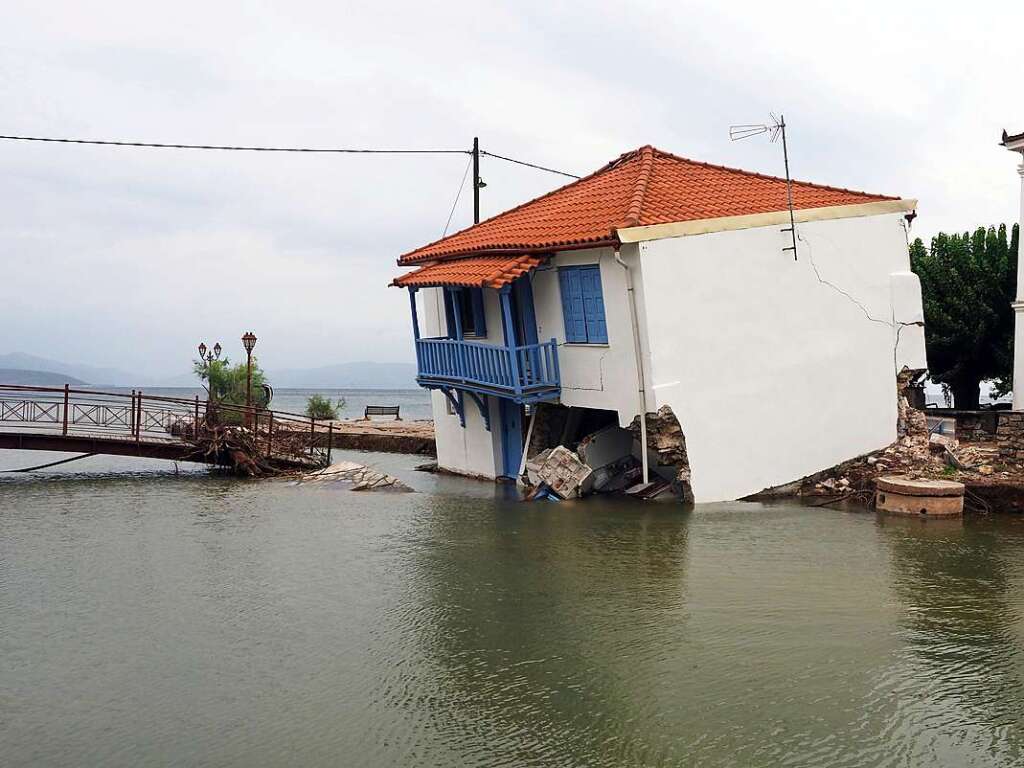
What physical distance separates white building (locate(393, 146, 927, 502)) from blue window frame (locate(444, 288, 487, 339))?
2.22 feet

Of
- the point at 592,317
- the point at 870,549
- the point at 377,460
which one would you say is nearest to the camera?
the point at 870,549

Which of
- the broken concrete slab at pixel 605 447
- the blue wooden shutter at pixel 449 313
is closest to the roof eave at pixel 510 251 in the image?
the blue wooden shutter at pixel 449 313

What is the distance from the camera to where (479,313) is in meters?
20.6

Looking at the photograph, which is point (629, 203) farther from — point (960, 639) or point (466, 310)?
point (960, 639)

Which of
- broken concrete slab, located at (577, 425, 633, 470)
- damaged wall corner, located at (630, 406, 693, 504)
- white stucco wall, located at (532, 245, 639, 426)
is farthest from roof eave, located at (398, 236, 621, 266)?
broken concrete slab, located at (577, 425, 633, 470)

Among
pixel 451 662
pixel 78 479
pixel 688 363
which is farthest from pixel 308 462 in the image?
pixel 451 662

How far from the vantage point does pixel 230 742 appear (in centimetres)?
741

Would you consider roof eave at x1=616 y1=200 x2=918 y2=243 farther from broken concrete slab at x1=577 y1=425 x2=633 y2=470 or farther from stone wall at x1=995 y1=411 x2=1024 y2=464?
broken concrete slab at x1=577 y1=425 x2=633 y2=470

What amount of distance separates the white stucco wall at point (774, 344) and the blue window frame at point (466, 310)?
17.2 feet

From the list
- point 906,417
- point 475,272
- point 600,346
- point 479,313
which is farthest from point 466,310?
point 906,417

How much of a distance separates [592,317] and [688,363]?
204cm

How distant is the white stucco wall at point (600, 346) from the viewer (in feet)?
54.6

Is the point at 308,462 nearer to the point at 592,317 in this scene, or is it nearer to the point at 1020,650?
the point at 592,317

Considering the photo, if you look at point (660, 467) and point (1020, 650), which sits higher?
point (660, 467)
